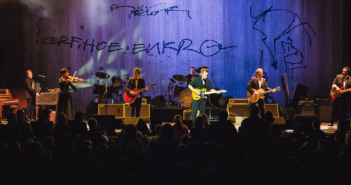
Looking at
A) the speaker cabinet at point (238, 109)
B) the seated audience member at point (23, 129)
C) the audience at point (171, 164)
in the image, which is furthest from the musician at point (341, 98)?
the seated audience member at point (23, 129)

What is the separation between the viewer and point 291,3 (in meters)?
12.5

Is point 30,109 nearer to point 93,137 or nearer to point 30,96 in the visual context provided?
point 30,96

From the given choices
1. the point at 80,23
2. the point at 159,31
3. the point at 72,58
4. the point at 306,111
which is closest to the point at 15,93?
the point at 72,58

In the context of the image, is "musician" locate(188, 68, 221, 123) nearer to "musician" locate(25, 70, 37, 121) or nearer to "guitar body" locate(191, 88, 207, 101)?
"guitar body" locate(191, 88, 207, 101)

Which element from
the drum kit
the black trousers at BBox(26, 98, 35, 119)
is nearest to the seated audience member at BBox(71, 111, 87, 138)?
the drum kit

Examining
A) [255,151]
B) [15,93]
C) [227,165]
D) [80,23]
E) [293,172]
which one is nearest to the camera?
[293,172]

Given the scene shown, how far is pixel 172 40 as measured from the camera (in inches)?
507

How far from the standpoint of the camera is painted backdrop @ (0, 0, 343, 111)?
12391mm

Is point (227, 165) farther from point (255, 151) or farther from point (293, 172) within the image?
point (255, 151)

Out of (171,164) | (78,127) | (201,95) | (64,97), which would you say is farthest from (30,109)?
(171,164)

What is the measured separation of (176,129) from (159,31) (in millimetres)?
7899

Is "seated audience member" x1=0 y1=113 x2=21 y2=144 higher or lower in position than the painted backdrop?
lower

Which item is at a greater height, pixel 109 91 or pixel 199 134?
pixel 109 91

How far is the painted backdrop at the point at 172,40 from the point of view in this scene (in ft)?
40.7
